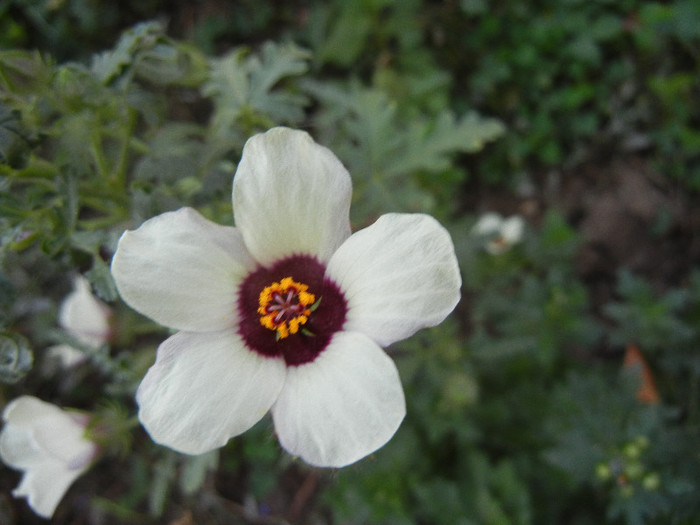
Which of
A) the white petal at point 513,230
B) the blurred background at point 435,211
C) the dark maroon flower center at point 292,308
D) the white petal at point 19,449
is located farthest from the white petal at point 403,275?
the white petal at point 513,230

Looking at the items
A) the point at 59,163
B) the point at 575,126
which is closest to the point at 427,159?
the point at 59,163

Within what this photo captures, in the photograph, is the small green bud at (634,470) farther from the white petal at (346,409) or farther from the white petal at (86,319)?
the white petal at (86,319)

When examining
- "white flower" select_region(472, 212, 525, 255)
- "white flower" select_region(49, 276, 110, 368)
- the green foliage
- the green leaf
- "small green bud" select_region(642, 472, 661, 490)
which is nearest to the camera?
→ the green leaf

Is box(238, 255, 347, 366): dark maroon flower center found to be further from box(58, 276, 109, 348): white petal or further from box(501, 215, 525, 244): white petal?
box(501, 215, 525, 244): white petal

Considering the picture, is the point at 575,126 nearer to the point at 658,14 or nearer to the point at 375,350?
the point at 658,14

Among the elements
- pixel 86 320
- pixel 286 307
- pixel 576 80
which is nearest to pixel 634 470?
pixel 286 307

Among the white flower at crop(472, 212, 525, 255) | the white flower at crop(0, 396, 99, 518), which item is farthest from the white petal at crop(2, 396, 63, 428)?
the white flower at crop(472, 212, 525, 255)

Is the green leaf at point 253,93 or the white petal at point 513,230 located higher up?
the green leaf at point 253,93
